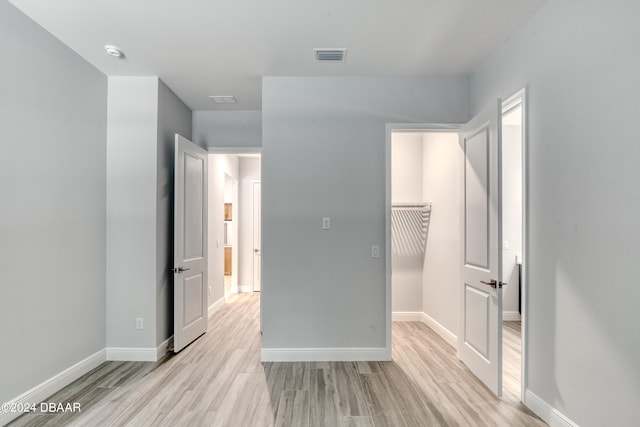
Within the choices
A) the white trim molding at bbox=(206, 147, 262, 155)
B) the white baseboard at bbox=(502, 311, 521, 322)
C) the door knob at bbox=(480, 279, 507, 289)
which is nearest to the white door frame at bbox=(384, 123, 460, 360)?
the door knob at bbox=(480, 279, 507, 289)

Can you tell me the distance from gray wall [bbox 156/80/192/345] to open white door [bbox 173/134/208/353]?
0.14 meters

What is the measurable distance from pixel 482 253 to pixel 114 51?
3465 mm

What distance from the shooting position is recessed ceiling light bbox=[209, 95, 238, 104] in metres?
3.90

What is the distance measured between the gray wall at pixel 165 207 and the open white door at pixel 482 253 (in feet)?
9.64

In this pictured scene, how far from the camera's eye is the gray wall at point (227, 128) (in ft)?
14.3

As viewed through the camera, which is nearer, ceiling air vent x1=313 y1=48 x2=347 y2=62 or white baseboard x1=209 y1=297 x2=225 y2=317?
ceiling air vent x1=313 y1=48 x2=347 y2=62

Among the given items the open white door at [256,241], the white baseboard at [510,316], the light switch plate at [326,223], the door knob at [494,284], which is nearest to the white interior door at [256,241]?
the open white door at [256,241]

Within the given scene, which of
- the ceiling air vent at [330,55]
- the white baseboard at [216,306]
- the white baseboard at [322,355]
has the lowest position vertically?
the white baseboard at [216,306]

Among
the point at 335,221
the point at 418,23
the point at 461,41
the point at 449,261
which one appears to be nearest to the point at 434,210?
the point at 449,261

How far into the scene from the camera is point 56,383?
269 centimetres

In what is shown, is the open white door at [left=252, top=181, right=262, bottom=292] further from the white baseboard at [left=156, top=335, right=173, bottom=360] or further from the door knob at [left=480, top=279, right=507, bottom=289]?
the door knob at [left=480, top=279, right=507, bottom=289]

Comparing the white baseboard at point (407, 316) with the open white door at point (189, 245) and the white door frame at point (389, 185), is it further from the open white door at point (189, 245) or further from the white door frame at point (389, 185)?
the open white door at point (189, 245)

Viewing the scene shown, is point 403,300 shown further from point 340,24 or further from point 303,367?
point 340,24

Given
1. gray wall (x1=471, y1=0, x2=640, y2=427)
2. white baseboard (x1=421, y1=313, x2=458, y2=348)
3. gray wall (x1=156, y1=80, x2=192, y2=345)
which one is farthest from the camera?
white baseboard (x1=421, y1=313, x2=458, y2=348)
